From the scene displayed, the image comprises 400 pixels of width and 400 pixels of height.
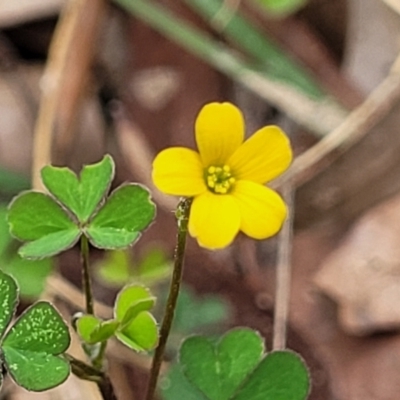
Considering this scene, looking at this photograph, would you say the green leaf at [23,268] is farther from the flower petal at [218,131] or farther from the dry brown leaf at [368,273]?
the flower petal at [218,131]

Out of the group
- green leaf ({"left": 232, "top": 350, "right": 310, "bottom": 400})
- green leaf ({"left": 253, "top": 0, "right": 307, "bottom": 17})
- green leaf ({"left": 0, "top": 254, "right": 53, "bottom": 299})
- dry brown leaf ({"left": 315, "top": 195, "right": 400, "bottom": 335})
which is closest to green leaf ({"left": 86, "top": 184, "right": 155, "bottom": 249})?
green leaf ({"left": 232, "top": 350, "right": 310, "bottom": 400})

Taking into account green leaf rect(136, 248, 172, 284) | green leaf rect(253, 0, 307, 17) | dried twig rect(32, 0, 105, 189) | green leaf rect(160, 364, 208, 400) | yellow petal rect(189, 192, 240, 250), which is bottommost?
green leaf rect(160, 364, 208, 400)

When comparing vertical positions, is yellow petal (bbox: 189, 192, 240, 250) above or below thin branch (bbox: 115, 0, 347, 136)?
below

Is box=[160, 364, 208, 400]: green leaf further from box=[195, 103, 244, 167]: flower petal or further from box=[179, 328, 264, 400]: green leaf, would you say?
box=[195, 103, 244, 167]: flower petal

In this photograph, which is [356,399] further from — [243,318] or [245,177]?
[245,177]

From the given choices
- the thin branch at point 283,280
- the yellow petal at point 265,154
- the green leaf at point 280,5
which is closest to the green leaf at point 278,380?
the yellow petal at point 265,154

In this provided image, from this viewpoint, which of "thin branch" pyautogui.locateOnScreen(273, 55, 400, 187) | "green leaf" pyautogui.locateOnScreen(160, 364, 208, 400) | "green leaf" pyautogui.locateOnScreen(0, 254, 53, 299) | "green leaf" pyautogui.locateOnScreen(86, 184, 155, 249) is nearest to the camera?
"green leaf" pyautogui.locateOnScreen(86, 184, 155, 249)

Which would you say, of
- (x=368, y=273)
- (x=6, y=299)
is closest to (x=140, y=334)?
(x=6, y=299)
